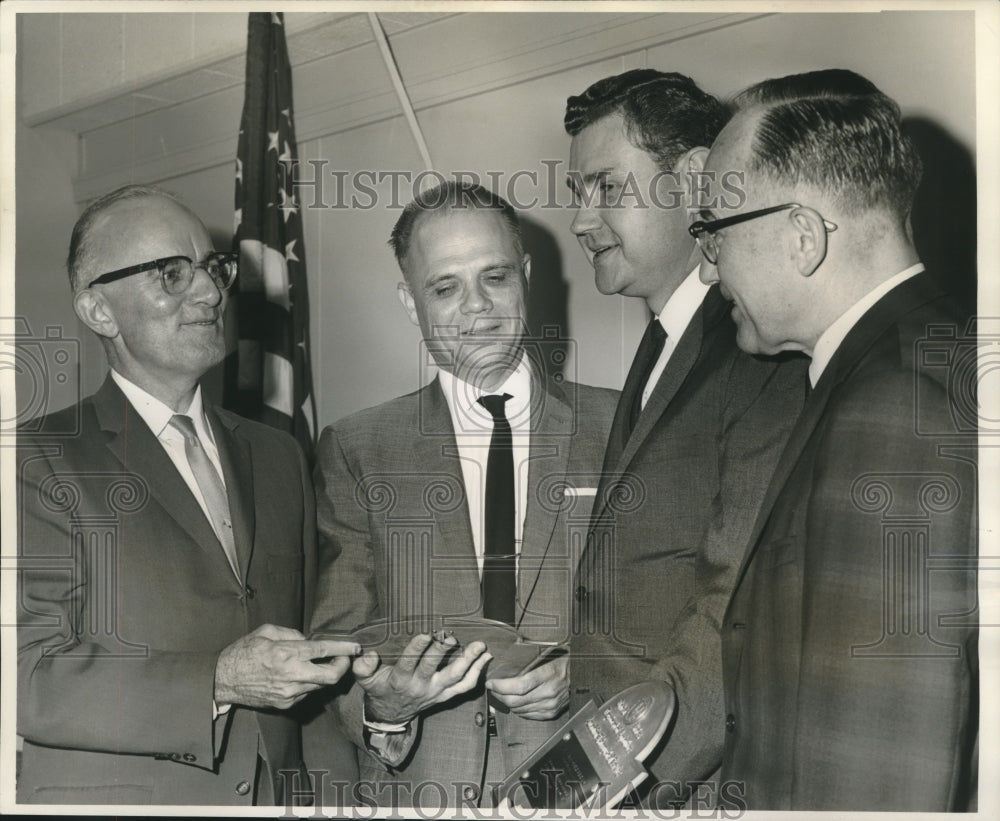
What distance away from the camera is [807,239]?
Answer: 268 centimetres

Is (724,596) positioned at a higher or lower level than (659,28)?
lower

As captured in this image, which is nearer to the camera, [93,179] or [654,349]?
[654,349]

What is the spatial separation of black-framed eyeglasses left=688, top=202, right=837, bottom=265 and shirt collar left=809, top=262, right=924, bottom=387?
19cm

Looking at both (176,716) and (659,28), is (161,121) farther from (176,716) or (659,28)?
(176,716)

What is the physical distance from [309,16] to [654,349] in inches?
53.3

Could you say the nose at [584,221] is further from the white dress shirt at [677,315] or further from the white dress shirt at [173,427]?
the white dress shirt at [173,427]

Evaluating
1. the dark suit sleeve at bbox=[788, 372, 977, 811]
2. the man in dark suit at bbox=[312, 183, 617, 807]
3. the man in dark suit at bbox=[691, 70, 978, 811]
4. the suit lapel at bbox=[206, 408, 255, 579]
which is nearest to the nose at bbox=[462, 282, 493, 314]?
the man in dark suit at bbox=[312, 183, 617, 807]

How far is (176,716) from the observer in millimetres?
2881

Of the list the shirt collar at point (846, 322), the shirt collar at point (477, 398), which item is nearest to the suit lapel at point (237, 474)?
the shirt collar at point (477, 398)

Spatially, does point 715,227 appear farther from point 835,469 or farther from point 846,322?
point 835,469

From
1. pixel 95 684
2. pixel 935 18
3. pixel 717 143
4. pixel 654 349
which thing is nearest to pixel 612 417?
pixel 654 349

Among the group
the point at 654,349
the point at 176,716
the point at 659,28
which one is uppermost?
the point at 659,28

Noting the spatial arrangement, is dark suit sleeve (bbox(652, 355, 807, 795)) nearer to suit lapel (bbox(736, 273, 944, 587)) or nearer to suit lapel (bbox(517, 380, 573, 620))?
suit lapel (bbox(736, 273, 944, 587))

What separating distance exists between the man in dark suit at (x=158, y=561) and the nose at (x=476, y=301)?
0.62m
